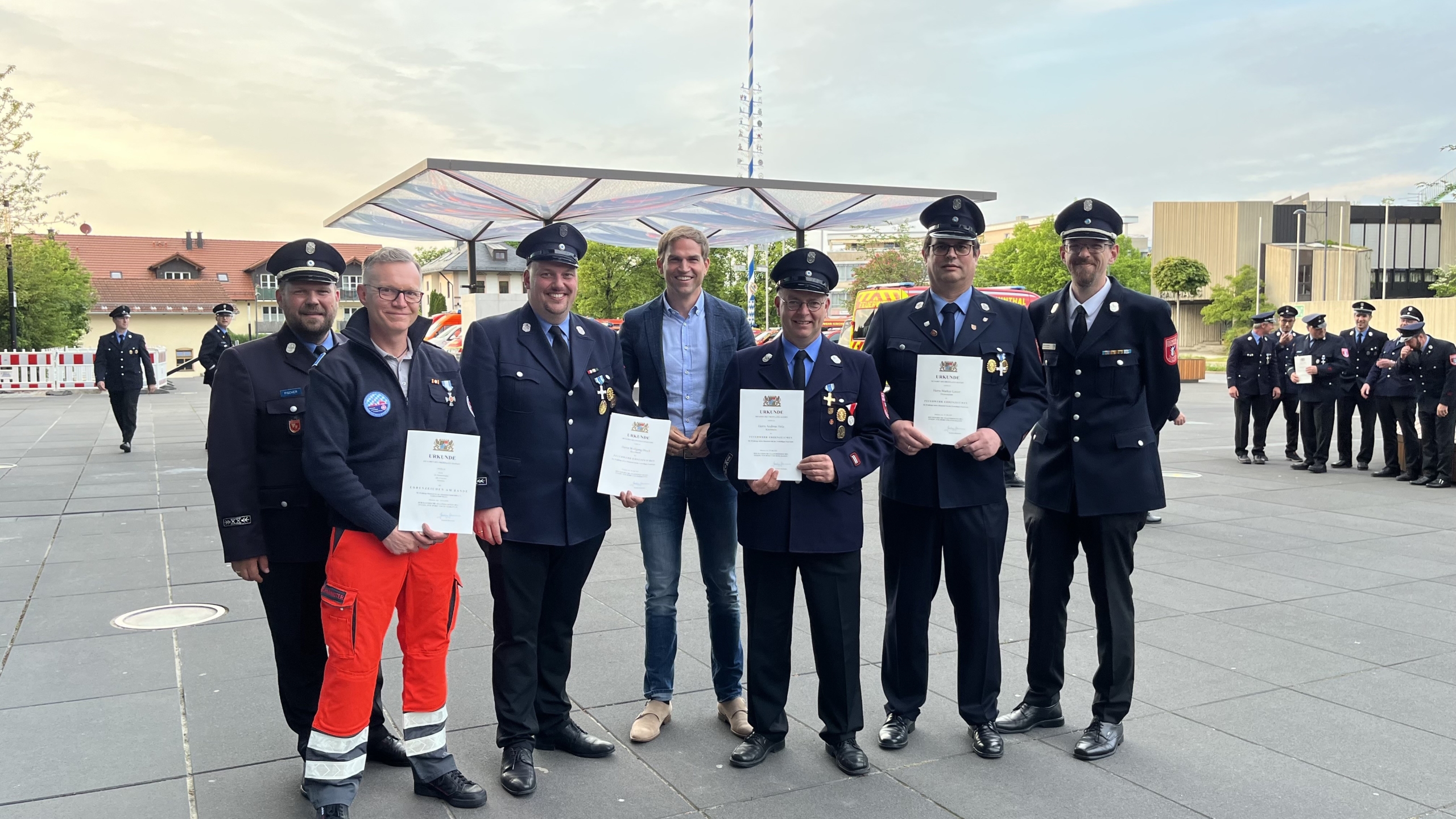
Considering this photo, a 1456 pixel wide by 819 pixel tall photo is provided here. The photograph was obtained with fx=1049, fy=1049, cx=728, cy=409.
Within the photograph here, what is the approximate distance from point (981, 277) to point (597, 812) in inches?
3285

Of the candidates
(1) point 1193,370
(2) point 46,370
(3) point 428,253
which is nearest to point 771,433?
(2) point 46,370

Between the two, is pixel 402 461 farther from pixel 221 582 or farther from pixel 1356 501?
pixel 1356 501

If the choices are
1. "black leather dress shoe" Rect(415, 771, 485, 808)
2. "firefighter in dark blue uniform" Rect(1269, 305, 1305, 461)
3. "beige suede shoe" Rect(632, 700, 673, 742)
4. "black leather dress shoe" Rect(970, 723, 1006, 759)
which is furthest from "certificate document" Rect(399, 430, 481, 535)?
"firefighter in dark blue uniform" Rect(1269, 305, 1305, 461)

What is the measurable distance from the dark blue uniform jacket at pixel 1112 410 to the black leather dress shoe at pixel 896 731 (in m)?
1.13

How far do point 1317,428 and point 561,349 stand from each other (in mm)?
13003

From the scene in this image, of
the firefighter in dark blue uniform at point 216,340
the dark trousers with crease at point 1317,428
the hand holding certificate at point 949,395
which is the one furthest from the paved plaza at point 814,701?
Result: the firefighter in dark blue uniform at point 216,340

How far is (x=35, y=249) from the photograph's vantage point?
36938 millimetres

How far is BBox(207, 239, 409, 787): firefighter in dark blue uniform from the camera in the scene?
372 cm

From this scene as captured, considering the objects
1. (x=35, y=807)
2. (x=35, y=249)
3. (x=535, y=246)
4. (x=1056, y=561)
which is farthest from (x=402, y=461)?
(x=35, y=249)

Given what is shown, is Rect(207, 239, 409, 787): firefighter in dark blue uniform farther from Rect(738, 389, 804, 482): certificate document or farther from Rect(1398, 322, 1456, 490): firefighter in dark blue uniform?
Rect(1398, 322, 1456, 490): firefighter in dark blue uniform

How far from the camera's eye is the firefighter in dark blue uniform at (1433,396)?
12.5 metres

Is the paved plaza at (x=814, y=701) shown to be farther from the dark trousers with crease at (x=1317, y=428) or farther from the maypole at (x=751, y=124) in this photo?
the maypole at (x=751, y=124)

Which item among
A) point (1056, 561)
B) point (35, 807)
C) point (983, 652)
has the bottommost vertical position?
point (35, 807)

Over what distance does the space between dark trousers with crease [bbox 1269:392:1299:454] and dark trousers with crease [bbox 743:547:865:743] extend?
12.8m
